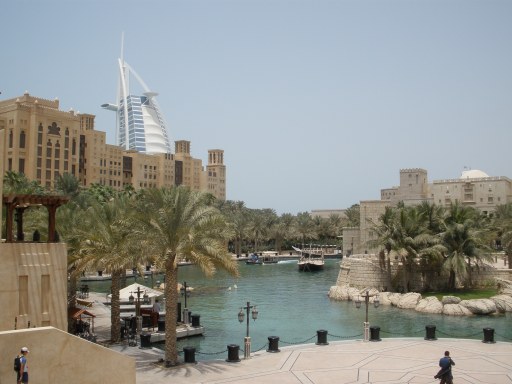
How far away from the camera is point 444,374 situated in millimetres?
17375

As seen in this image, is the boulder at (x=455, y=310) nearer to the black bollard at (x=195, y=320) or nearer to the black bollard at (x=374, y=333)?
the black bollard at (x=374, y=333)

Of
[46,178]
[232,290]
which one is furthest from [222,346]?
[46,178]

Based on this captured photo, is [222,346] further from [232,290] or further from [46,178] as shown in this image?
[46,178]

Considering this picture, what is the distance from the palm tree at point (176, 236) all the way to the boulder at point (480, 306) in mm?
22875

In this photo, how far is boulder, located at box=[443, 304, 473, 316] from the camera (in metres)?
38.4

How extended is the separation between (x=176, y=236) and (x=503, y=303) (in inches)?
1075

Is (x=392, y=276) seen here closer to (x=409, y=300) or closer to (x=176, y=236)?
(x=409, y=300)

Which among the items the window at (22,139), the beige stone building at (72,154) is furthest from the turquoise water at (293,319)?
the window at (22,139)

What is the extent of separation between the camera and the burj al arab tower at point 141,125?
17900cm

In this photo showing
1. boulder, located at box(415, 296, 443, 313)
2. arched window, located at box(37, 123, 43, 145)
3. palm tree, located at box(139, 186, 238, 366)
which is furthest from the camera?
arched window, located at box(37, 123, 43, 145)

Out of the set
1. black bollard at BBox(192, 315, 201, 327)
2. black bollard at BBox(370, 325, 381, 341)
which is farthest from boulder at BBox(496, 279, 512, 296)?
black bollard at BBox(192, 315, 201, 327)

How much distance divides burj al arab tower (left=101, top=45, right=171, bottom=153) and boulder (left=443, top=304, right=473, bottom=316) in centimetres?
14296

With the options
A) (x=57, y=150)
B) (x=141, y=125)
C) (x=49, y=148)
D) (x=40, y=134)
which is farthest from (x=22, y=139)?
(x=141, y=125)

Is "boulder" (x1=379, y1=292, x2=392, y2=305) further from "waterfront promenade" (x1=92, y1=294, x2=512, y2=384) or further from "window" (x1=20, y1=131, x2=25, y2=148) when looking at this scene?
"window" (x1=20, y1=131, x2=25, y2=148)
